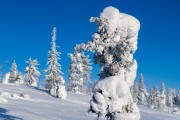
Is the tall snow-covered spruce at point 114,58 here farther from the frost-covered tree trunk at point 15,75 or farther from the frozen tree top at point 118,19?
the frost-covered tree trunk at point 15,75

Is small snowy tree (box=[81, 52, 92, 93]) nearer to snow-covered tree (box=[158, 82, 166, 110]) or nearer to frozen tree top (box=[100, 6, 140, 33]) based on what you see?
snow-covered tree (box=[158, 82, 166, 110])

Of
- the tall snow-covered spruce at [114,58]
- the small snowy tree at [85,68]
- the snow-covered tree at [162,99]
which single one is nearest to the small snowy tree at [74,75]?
the small snowy tree at [85,68]

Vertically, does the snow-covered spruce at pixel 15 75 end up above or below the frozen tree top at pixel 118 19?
above

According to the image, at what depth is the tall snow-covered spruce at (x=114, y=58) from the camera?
2255cm

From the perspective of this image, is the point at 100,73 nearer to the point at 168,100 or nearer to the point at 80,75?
the point at 80,75

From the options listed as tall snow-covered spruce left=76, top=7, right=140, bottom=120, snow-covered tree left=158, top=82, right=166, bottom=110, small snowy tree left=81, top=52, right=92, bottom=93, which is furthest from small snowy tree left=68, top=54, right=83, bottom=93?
tall snow-covered spruce left=76, top=7, right=140, bottom=120

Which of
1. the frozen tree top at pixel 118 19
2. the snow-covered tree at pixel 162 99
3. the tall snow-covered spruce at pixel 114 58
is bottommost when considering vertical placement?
the tall snow-covered spruce at pixel 114 58

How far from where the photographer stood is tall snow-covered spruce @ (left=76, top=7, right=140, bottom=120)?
74.0 feet

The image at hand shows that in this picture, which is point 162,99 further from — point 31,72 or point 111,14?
point 111,14

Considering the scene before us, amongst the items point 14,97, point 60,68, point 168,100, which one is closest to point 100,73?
point 14,97

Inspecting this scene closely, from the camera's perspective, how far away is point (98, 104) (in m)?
22.7

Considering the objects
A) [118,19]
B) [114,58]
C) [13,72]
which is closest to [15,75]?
[13,72]

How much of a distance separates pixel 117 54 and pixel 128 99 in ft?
10.3

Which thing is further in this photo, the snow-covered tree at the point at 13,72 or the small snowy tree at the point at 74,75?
the snow-covered tree at the point at 13,72
